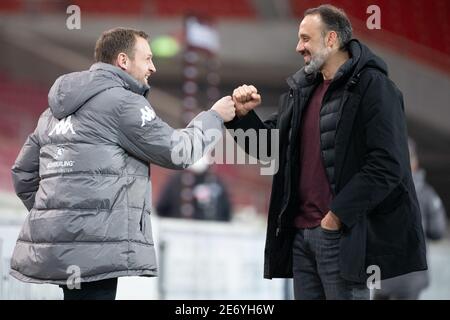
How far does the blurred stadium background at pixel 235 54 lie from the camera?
496 inches

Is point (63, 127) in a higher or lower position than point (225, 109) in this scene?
lower

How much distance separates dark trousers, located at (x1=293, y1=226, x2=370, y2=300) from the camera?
3355mm

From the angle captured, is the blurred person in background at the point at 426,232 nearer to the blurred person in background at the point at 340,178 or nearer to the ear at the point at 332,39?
the blurred person in background at the point at 340,178

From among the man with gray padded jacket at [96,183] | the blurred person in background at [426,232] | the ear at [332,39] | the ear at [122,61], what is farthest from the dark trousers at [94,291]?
the blurred person in background at [426,232]

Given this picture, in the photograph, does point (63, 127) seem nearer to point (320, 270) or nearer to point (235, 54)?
point (320, 270)

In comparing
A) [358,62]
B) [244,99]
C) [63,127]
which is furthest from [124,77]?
[358,62]

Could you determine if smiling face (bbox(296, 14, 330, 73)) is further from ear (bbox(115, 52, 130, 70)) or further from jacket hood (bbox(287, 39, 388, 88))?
ear (bbox(115, 52, 130, 70))

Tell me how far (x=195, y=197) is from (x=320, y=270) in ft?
18.6

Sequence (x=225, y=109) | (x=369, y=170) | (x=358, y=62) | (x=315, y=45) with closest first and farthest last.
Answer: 1. (x=369, y=170)
2. (x=358, y=62)
3. (x=315, y=45)
4. (x=225, y=109)

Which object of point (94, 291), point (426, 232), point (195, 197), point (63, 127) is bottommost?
point (94, 291)

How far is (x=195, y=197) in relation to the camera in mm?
9055

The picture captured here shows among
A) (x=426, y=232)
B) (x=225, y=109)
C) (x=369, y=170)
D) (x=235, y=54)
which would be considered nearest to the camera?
(x=369, y=170)

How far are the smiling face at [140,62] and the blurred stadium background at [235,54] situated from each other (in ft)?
23.0

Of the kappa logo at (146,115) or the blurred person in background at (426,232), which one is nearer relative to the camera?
the kappa logo at (146,115)
